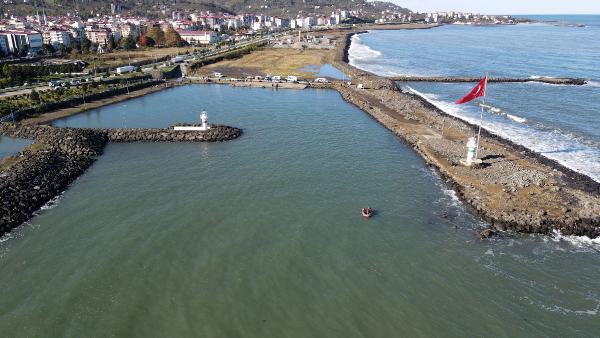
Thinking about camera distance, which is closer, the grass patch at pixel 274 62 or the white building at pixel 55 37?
the grass patch at pixel 274 62

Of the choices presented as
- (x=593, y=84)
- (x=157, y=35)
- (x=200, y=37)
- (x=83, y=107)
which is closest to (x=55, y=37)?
(x=157, y=35)

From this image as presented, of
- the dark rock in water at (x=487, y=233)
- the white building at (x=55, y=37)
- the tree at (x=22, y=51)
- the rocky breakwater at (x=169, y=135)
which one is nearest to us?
the dark rock in water at (x=487, y=233)

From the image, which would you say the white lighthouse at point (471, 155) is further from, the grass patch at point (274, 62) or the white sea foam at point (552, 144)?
the grass patch at point (274, 62)

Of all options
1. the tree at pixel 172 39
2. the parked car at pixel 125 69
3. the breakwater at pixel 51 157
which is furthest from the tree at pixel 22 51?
the breakwater at pixel 51 157

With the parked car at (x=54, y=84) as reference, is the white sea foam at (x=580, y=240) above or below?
below

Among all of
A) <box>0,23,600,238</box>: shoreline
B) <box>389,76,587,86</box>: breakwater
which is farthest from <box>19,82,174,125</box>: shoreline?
<box>389,76,587,86</box>: breakwater

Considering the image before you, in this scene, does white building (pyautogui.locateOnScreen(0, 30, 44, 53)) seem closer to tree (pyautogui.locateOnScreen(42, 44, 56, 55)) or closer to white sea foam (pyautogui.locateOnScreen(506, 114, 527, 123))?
tree (pyautogui.locateOnScreen(42, 44, 56, 55))

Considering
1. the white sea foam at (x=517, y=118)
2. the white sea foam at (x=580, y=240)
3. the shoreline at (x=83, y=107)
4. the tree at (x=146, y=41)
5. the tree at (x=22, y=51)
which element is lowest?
the white sea foam at (x=580, y=240)

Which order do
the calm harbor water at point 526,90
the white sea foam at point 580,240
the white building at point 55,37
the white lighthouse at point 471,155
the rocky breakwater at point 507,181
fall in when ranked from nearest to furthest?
1. the white sea foam at point 580,240
2. the rocky breakwater at point 507,181
3. the white lighthouse at point 471,155
4. the calm harbor water at point 526,90
5. the white building at point 55,37

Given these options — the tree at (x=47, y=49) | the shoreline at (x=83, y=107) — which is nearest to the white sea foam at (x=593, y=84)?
the shoreline at (x=83, y=107)
